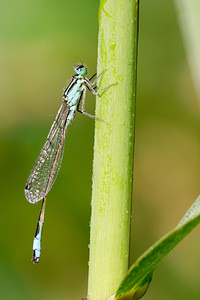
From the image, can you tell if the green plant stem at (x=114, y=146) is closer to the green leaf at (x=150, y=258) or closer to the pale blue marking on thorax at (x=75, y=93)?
the green leaf at (x=150, y=258)

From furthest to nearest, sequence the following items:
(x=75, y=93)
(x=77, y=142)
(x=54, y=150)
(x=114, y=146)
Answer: (x=77, y=142), (x=54, y=150), (x=75, y=93), (x=114, y=146)

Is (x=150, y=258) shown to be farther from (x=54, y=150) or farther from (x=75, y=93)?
(x=54, y=150)

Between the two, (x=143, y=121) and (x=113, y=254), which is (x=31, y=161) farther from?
(x=113, y=254)

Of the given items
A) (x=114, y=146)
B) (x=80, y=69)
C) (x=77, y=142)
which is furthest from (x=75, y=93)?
(x=114, y=146)

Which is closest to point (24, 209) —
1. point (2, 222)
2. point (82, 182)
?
point (2, 222)

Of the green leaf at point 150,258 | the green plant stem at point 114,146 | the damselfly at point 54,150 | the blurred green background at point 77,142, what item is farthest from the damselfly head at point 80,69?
the green leaf at point 150,258

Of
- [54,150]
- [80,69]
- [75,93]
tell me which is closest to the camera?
[80,69]

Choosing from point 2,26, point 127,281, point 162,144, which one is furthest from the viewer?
point 162,144

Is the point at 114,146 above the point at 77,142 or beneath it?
beneath
